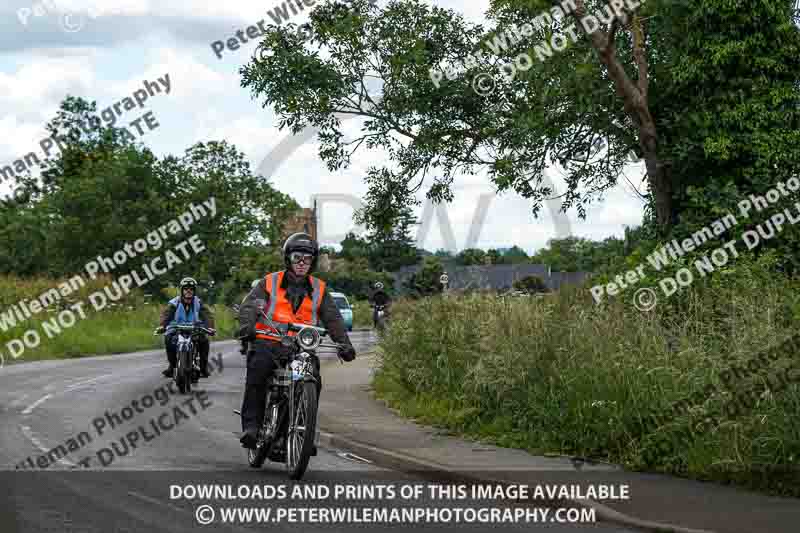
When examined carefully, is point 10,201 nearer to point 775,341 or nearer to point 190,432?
point 190,432

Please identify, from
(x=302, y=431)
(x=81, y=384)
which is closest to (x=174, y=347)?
(x=81, y=384)

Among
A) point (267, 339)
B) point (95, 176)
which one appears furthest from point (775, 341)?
point (95, 176)

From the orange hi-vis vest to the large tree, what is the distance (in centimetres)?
796

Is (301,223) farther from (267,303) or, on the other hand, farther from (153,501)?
(153,501)

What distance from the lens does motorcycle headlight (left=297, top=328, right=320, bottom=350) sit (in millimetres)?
10805

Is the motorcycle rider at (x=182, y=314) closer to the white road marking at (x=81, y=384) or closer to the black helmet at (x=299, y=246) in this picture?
the white road marking at (x=81, y=384)

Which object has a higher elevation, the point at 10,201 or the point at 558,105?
the point at 10,201

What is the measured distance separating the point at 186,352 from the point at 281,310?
30.5 ft

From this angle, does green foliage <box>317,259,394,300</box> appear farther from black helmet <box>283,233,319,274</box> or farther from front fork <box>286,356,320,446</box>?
front fork <box>286,356,320,446</box>

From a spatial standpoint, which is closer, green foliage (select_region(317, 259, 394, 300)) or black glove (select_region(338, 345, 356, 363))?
black glove (select_region(338, 345, 356, 363))

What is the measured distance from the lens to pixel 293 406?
35.6ft

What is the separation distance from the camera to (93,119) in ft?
280

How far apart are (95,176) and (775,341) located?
55.5 m

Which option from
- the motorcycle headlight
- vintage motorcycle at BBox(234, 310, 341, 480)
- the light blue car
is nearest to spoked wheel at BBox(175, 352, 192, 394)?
vintage motorcycle at BBox(234, 310, 341, 480)
